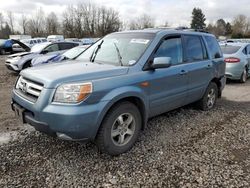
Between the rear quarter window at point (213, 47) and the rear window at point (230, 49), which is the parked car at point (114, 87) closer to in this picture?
the rear quarter window at point (213, 47)

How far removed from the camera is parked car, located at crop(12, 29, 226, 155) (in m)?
3.14

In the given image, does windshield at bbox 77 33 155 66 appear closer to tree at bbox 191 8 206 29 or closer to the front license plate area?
the front license plate area

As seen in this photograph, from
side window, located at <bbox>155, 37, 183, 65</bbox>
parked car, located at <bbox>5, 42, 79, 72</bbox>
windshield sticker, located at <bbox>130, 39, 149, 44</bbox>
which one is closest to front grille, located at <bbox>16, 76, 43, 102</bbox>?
windshield sticker, located at <bbox>130, 39, 149, 44</bbox>

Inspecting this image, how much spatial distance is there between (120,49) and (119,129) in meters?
1.41

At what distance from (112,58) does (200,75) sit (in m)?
2.03

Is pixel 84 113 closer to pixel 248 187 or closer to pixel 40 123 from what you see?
pixel 40 123

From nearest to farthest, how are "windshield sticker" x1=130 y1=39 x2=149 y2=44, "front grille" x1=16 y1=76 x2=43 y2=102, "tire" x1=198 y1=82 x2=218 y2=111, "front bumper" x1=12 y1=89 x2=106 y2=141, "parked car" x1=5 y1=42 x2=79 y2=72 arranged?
1. "front bumper" x1=12 y1=89 x2=106 y2=141
2. "front grille" x1=16 y1=76 x2=43 y2=102
3. "windshield sticker" x1=130 y1=39 x2=149 y2=44
4. "tire" x1=198 y1=82 x2=218 y2=111
5. "parked car" x1=5 y1=42 x2=79 y2=72

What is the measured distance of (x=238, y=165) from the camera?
11.6 ft

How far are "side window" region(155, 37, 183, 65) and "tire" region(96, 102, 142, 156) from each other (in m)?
1.12

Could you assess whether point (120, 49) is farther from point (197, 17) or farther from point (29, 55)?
point (197, 17)

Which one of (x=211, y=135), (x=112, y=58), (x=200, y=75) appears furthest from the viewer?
(x=200, y=75)

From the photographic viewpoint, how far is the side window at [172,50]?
4301 mm

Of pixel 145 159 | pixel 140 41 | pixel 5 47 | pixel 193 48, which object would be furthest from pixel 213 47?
pixel 5 47

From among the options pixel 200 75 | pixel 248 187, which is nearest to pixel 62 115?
pixel 248 187
